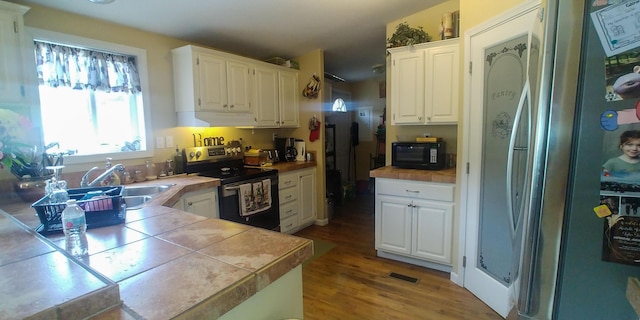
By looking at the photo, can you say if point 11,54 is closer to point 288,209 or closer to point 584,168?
point 288,209

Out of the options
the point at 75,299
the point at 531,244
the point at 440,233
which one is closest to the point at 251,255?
the point at 75,299

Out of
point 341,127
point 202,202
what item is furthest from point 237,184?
point 341,127

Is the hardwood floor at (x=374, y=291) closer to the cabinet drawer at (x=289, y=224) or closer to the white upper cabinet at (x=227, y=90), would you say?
the cabinet drawer at (x=289, y=224)

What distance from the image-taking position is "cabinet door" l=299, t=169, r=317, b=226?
3878 millimetres

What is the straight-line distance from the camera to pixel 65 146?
7.93 feet

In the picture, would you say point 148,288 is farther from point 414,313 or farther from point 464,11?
point 464,11

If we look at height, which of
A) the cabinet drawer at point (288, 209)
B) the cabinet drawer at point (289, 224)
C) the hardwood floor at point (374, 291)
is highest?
the cabinet drawer at point (288, 209)

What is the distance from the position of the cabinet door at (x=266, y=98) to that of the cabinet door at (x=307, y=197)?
2.63 feet

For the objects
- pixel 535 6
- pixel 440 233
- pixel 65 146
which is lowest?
pixel 440 233

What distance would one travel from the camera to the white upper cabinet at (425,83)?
→ 2.72 meters

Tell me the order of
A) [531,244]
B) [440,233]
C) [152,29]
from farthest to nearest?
[152,29] < [440,233] < [531,244]

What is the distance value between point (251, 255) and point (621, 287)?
3.31 feet

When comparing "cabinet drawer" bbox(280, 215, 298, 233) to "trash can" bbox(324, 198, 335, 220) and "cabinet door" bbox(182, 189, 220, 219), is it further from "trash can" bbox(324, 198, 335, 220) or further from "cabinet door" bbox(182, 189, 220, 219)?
"cabinet door" bbox(182, 189, 220, 219)

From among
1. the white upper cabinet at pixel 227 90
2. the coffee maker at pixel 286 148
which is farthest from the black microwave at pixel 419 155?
the white upper cabinet at pixel 227 90
